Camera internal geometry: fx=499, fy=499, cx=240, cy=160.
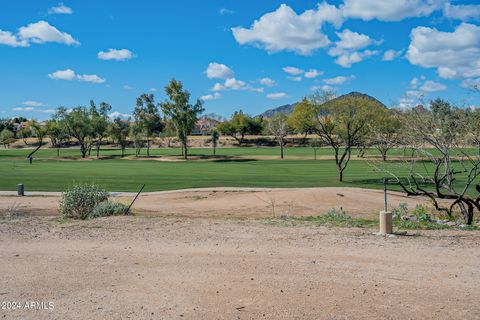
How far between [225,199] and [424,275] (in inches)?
791

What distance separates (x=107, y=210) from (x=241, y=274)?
11.0 metres

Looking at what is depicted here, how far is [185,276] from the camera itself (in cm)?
1009

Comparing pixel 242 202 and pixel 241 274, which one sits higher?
pixel 241 274

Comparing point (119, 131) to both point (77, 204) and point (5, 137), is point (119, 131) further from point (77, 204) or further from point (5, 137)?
point (77, 204)

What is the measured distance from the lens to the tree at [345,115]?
43.0 m

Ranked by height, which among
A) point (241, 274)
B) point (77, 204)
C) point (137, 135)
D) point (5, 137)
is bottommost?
point (241, 274)

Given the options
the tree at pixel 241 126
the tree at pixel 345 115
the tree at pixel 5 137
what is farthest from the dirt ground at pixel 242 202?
the tree at pixel 241 126

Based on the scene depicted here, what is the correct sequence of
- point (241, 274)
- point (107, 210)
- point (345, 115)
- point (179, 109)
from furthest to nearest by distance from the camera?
point (179, 109) < point (345, 115) < point (107, 210) < point (241, 274)

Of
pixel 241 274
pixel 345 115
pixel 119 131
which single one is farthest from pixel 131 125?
pixel 241 274

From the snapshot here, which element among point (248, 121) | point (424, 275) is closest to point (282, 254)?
point (424, 275)

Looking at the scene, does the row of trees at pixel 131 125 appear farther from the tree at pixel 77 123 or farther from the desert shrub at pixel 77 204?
the desert shrub at pixel 77 204

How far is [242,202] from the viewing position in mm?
28016

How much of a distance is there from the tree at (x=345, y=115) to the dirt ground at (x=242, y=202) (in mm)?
11428

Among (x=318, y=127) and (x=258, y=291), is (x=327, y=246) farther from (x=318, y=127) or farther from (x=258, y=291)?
(x=318, y=127)
